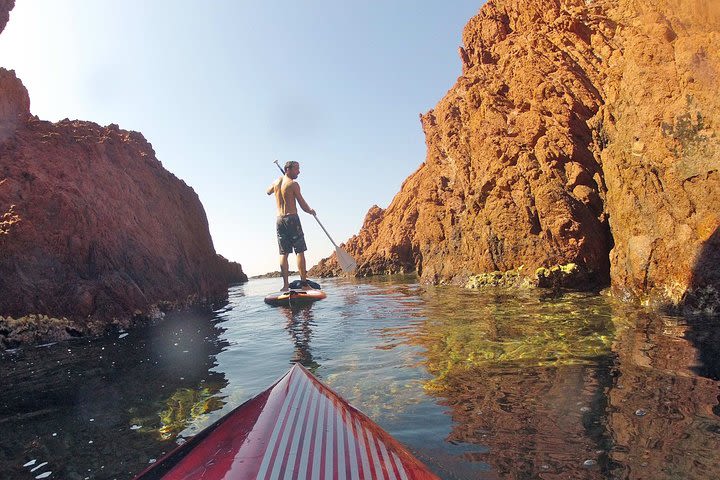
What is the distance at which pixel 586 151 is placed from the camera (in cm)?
1065

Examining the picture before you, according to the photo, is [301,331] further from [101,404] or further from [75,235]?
[75,235]

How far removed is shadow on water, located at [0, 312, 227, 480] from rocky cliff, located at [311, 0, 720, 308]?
6558 mm

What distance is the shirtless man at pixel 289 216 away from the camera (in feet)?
32.8

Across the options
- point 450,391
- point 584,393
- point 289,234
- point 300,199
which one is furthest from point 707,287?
point 289,234

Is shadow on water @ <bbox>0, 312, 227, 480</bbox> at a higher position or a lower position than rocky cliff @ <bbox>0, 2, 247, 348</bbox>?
lower

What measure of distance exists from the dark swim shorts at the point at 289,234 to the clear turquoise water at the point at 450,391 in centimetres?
371

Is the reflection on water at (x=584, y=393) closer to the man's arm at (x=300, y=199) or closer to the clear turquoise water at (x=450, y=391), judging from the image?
the clear turquoise water at (x=450, y=391)

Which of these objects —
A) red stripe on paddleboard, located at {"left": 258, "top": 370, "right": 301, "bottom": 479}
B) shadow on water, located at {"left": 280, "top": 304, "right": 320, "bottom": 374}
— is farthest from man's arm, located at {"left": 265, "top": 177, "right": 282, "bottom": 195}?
red stripe on paddleboard, located at {"left": 258, "top": 370, "right": 301, "bottom": 479}

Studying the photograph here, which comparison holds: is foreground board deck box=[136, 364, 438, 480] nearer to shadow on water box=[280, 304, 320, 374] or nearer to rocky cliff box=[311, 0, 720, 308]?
shadow on water box=[280, 304, 320, 374]

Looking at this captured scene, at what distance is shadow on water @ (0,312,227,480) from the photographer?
2578 millimetres

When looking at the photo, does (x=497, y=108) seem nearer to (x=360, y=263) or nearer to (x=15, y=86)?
(x=15, y=86)

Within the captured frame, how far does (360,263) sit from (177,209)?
69.2 feet

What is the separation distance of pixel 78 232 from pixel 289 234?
5.27 meters

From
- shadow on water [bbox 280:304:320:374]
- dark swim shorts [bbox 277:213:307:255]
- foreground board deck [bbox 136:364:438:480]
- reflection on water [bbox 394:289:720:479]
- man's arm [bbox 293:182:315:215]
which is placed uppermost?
man's arm [bbox 293:182:315:215]
